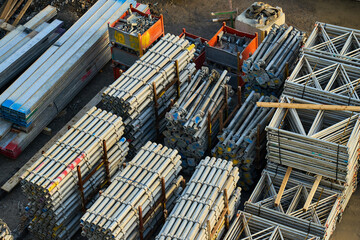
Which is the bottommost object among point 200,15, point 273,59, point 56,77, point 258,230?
point 258,230

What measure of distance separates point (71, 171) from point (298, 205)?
27.7ft

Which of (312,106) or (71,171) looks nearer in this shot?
(71,171)

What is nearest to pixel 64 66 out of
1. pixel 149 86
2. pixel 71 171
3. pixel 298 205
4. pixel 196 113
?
pixel 149 86

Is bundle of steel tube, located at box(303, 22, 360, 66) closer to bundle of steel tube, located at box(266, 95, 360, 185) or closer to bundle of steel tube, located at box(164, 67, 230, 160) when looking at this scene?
bundle of steel tube, located at box(266, 95, 360, 185)

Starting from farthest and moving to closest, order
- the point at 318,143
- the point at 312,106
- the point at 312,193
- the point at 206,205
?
the point at 312,106
the point at 312,193
the point at 318,143
the point at 206,205

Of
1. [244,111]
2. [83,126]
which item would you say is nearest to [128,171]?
[83,126]

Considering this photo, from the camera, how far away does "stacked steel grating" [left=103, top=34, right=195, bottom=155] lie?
2386cm

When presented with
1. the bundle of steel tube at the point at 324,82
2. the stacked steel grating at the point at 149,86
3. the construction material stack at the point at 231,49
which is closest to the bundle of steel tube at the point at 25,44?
the stacked steel grating at the point at 149,86

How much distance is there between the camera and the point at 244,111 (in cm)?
2436

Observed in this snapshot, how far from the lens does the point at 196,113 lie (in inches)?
942

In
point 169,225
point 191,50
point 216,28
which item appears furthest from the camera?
point 216,28

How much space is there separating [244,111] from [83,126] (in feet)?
21.1

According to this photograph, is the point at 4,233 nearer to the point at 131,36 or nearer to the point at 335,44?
the point at 131,36

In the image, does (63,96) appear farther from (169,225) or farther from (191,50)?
(169,225)
